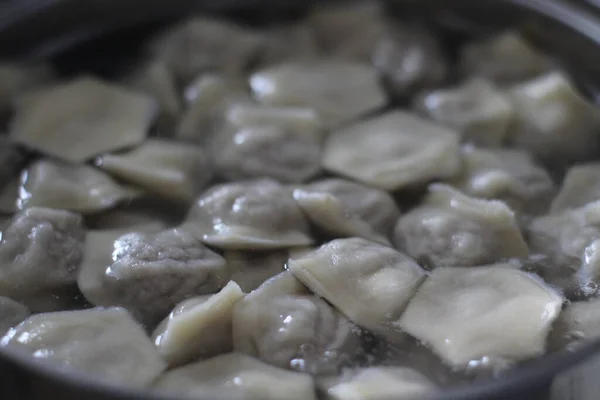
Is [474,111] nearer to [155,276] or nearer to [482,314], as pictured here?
[482,314]

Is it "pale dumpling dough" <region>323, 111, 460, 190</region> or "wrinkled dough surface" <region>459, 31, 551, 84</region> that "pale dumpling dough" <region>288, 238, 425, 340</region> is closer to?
"pale dumpling dough" <region>323, 111, 460, 190</region>

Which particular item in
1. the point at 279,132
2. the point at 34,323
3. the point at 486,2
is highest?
the point at 486,2

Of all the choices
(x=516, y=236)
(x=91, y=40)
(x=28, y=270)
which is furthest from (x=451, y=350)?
(x=91, y=40)

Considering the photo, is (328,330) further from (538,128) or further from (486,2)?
(486,2)

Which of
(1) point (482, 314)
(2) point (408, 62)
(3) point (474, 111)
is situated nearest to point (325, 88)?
(2) point (408, 62)

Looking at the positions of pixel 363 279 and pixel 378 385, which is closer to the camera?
pixel 378 385

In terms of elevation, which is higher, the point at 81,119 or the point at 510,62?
the point at 510,62
